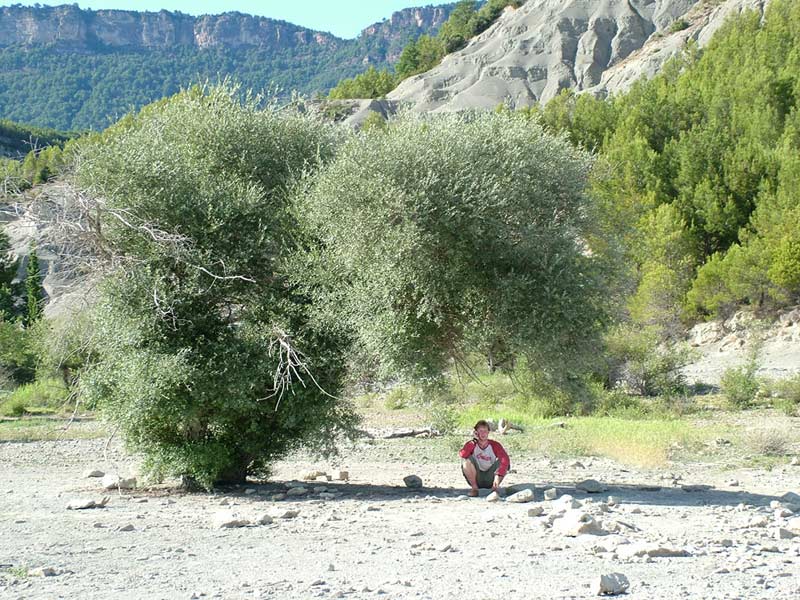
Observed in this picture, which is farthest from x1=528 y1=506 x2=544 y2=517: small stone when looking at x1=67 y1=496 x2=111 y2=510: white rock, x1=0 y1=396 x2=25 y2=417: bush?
x1=0 y1=396 x2=25 y2=417: bush

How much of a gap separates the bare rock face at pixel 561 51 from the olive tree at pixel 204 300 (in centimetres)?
8224

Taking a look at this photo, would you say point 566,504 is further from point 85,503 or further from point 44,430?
point 44,430

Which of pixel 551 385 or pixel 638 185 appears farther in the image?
pixel 638 185

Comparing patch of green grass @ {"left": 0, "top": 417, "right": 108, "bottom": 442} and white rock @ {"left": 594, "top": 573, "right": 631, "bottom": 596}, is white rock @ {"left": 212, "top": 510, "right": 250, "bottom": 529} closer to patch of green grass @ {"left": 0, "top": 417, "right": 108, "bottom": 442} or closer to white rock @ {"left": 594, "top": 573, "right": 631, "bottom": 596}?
white rock @ {"left": 594, "top": 573, "right": 631, "bottom": 596}

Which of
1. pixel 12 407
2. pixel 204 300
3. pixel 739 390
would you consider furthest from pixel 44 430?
pixel 739 390

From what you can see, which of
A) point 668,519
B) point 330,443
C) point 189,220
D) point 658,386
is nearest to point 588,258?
point 668,519

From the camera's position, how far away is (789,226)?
4484 cm

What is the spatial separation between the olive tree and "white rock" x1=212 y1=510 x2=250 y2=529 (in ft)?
7.65

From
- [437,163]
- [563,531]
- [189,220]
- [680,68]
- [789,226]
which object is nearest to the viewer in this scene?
[563,531]

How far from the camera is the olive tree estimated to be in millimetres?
13781

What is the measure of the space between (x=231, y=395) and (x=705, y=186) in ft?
138

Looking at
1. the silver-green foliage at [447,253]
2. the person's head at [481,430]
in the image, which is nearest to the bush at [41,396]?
the person's head at [481,430]

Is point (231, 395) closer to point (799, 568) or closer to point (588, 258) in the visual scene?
point (588, 258)

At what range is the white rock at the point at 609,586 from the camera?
7637 millimetres
